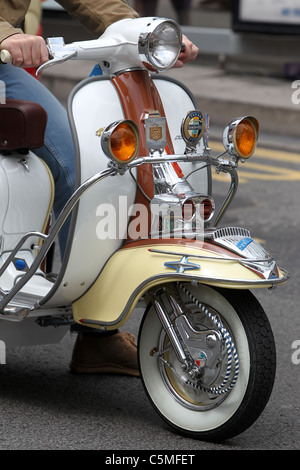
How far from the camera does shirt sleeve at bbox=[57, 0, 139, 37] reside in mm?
3475

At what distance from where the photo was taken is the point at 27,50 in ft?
9.64

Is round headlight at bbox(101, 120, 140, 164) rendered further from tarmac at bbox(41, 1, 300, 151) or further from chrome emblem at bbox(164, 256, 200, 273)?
tarmac at bbox(41, 1, 300, 151)

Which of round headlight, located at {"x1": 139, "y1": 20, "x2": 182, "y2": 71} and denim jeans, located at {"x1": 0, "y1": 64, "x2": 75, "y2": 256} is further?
denim jeans, located at {"x1": 0, "y1": 64, "x2": 75, "y2": 256}

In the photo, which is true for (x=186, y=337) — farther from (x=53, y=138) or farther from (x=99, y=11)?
(x=99, y=11)

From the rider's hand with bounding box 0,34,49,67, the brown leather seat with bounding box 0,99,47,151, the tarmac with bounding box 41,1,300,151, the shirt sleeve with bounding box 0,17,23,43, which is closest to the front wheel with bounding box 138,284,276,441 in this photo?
the brown leather seat with bounding box 0,99,47,151

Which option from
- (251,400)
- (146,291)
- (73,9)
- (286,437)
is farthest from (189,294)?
(73,9)

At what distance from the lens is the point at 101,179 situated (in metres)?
2.98

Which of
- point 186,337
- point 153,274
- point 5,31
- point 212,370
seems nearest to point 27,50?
point 5,31

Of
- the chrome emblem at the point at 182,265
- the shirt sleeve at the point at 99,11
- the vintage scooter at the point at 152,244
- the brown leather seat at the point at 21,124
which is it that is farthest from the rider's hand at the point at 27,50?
the chrome emblem at the point at 182,265

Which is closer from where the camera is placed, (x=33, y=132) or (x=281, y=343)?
(x=33, y=132)

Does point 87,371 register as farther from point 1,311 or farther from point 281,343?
point 281,343

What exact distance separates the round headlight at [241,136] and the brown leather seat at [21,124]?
1.93ft

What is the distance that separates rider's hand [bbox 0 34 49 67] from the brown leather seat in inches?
9.3

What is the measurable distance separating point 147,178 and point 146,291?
0.35 meters
